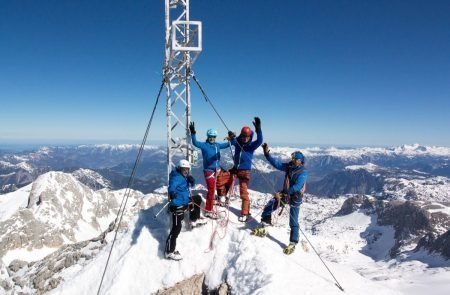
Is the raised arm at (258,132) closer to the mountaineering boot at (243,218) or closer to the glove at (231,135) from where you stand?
the glove at (231,135)

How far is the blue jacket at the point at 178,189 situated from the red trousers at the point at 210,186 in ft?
4.82

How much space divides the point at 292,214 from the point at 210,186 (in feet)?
13.2

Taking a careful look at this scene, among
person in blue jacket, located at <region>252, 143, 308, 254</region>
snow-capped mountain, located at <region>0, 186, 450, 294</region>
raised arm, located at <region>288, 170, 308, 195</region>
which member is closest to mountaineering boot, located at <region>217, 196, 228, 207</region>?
snow-capped mountain, located at <region>0, 186, 450, 294</region>

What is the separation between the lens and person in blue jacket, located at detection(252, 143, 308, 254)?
1338 centimetres

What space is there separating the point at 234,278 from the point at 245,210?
387 centimetres

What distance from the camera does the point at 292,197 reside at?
13539 mm

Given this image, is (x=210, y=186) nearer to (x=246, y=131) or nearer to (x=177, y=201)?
(x=177, y=201)

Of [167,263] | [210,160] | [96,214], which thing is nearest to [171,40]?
[210,160]

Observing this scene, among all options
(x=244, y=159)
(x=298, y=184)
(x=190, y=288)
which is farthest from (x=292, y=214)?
(x=190, y=288)

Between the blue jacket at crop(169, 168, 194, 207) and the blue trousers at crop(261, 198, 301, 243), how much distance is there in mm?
3750

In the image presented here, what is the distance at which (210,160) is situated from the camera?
15.0 meters

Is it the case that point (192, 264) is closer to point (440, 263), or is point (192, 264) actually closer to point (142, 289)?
point (142, 289)

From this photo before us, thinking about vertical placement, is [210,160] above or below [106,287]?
above

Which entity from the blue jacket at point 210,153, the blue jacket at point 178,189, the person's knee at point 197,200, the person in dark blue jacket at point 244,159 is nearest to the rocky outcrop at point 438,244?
the person in dark blue jacket at point 244,159
